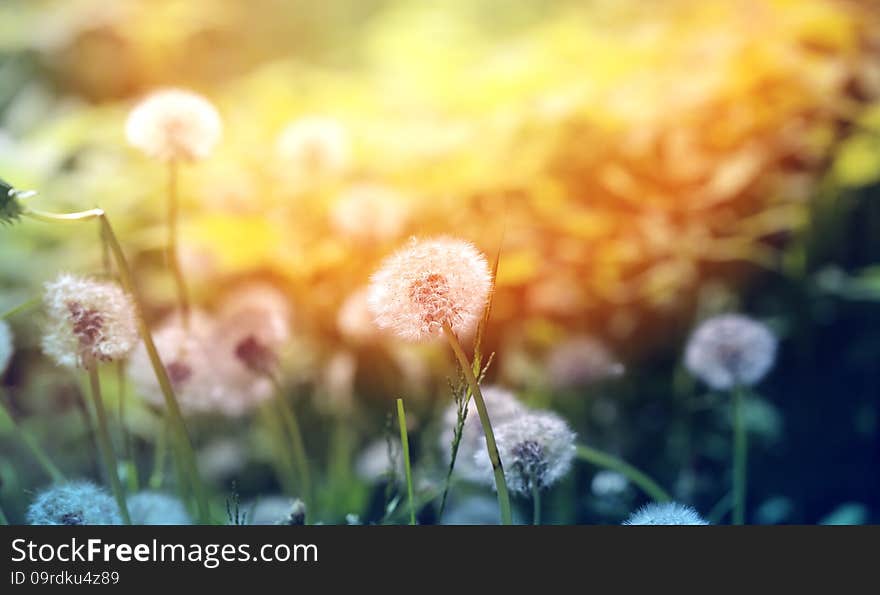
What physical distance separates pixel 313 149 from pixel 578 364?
39 centimetres

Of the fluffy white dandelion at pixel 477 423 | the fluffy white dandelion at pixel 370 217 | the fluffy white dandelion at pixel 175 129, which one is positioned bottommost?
the fluffy white dandelion at pixel 477 423

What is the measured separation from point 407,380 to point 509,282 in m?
0.19

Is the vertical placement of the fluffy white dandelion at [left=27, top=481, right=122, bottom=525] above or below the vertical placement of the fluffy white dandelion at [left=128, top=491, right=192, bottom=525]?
below

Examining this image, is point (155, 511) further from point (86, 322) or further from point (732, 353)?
point (732, 353)

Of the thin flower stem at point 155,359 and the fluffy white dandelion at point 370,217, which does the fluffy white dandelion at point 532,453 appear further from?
the fluffy white dandelion at point 370,217

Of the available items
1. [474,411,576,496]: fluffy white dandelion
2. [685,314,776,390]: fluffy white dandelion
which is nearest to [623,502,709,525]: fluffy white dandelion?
[474,411,576,496]: fluffy white dandelion

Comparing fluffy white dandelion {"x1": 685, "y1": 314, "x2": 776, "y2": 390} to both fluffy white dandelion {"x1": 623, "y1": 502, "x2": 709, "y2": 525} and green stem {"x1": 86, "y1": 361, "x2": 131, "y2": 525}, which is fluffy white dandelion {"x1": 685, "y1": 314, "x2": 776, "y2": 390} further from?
green stem {"x1": 86, "y1": 361, "x2": 131, "y2": 525}

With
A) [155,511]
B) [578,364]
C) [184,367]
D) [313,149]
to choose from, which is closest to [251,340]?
[184,367]

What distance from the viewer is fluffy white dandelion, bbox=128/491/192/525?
0.65 m

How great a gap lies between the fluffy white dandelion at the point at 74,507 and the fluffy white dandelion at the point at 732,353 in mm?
551

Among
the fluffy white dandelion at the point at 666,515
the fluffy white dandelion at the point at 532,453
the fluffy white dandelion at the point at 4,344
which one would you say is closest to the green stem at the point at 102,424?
the fluffy white dandelion at the point at 4,344

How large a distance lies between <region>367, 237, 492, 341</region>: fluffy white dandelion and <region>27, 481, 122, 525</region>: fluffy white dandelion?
0.84ft

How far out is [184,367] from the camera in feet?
2.27

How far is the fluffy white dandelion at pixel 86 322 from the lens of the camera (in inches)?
20.6
